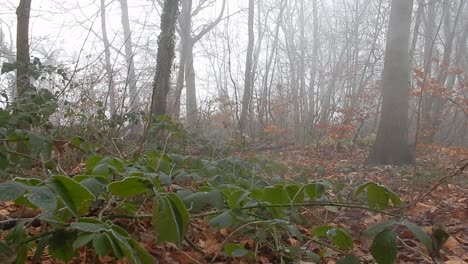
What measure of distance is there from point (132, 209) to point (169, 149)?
2863 millimetres

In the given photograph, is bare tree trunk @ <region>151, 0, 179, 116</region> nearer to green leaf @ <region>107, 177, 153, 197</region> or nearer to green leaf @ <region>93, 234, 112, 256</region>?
green leaf @ <region>107, 177, 153, 197</region>

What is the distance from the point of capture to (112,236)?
74 centimetres

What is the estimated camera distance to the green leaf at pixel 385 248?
102 centimetres

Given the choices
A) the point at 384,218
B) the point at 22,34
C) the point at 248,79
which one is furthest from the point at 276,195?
the point at 248,79

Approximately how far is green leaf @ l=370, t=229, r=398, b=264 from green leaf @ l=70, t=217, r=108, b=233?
68cm

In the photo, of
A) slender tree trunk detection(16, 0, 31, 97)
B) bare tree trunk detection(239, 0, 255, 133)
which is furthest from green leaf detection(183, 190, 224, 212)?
bare tree trunk detection(239, 0, 255, 133)

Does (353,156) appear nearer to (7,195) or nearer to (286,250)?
(286,250)

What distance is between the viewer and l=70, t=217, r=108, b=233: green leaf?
2.32 ft

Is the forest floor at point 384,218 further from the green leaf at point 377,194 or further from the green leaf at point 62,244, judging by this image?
the green leaf at point 62,244

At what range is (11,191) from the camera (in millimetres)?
682

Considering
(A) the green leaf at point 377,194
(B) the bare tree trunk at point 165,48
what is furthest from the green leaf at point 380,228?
(B) the bare tree trunk at point 165,48

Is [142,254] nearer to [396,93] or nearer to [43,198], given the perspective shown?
[43,198]

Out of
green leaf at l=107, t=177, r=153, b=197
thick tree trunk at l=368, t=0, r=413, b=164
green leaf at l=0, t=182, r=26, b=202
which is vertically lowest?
green leaf at l=107, t=177, r=153, b=197

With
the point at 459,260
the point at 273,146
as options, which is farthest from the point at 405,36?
the point at 459,260
